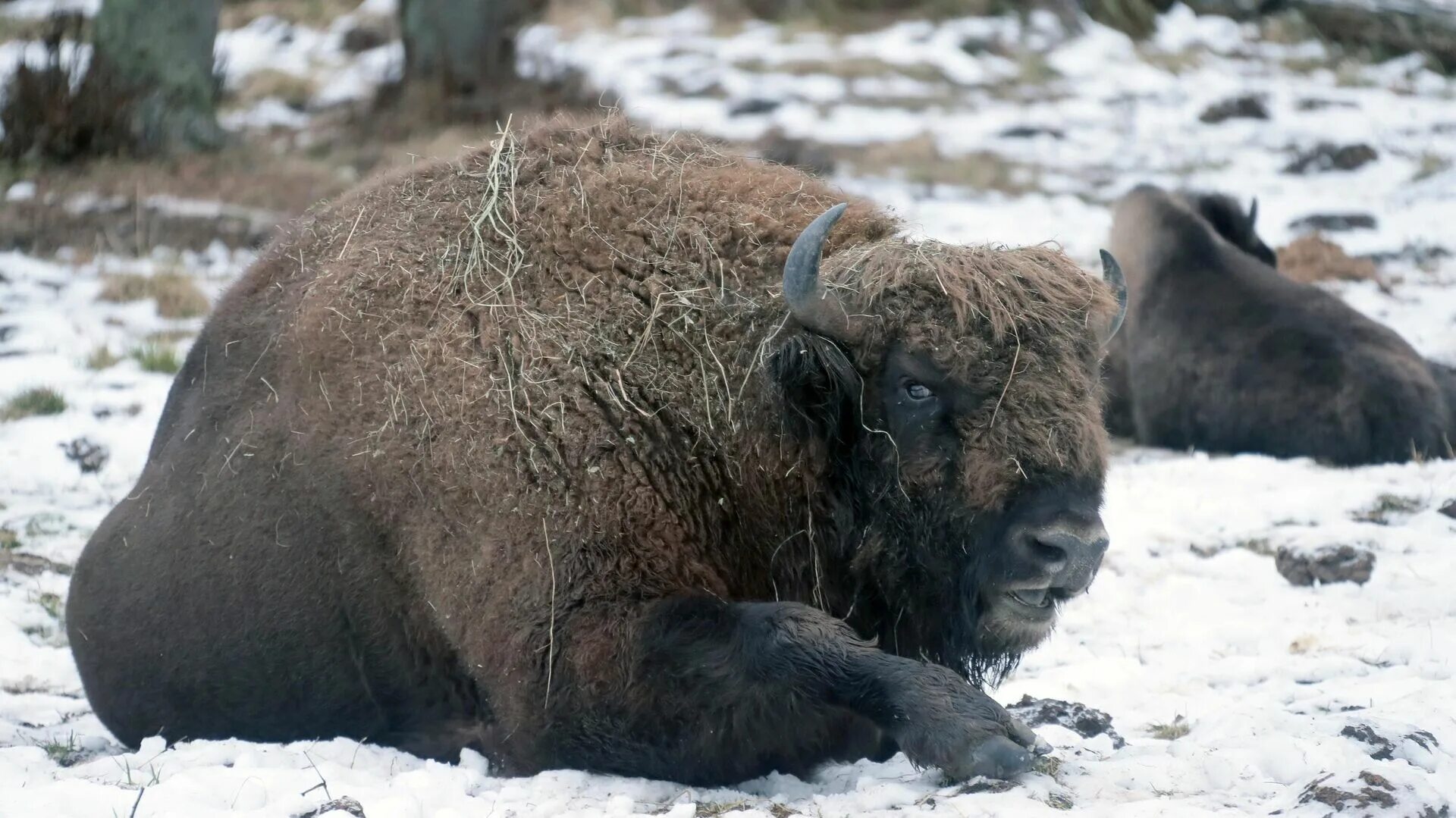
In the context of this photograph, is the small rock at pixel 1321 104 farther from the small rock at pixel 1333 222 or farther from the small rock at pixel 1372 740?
the small rock at pixel 1372 740

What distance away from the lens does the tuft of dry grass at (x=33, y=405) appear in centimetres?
741

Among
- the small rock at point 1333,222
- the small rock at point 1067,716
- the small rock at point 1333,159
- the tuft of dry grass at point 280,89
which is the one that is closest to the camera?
the small rock at point 1067,716

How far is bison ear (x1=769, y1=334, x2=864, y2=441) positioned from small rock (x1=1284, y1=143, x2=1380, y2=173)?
10281 millimetres

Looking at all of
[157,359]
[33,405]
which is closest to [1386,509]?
[157,359]

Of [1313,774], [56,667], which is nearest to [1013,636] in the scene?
[1313,774]

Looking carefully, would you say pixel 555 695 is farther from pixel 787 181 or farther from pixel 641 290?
pixel 787 181

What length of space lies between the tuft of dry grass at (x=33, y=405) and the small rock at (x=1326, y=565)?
574 cm

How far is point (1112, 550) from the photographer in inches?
247

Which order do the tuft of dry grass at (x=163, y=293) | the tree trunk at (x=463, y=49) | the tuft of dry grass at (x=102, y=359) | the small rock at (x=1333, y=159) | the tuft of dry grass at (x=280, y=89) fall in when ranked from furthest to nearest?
the tuft of dry grass at (x=280, y=89)
the tree trunk at (x=463, y=49)
the small rock at (x=1333, y=159)
the tuft of dry grass at (x=163, y=293)
the tuft of dry grass at (x=102, y=359)

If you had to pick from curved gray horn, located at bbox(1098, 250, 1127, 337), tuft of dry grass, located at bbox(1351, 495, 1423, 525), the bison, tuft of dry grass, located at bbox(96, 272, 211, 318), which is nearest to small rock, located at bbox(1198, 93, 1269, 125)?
the bison

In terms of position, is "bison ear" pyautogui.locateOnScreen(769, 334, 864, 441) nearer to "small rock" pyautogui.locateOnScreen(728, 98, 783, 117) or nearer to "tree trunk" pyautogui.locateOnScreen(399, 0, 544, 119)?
"tree trunk" pyautogui.locateOnScreen(399, 0, 544, 119)

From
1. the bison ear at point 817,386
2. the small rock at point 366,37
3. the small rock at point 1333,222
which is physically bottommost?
the small rock at point 366,37

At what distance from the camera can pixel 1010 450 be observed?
386 centimetres

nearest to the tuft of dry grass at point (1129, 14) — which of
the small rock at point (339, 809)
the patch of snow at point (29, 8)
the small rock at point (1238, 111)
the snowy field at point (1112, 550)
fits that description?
the snowy field at point (1112, 550)
